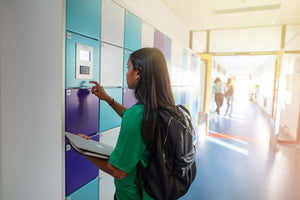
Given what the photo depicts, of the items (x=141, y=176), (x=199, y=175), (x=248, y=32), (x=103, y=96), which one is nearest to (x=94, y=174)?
(x=103, y=96)

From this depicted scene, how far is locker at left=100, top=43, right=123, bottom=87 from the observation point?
1732 mm

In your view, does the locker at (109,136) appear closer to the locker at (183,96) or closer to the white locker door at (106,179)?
the white locker door at (106,179)

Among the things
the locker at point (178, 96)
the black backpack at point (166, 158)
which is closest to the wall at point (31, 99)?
the black backpack at point (166, 158)

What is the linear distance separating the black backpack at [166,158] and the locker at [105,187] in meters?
0.97

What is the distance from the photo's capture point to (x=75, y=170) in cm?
151

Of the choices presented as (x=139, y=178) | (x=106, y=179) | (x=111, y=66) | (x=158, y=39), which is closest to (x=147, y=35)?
(x=158, y=39)

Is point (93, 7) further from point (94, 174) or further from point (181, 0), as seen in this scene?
point (181, 0)

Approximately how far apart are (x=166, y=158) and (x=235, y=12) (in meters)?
3.96

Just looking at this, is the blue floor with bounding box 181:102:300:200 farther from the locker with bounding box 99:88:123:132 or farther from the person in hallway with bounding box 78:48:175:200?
the person in hallway with bounding box 78:48:175:200

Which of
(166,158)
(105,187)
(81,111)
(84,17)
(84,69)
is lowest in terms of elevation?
(105,187)

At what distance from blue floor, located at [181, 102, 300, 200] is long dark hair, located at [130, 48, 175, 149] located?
205 centimetres

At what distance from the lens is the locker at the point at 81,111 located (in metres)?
1.39

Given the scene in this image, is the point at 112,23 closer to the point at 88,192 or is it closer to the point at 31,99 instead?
the point at 31,99

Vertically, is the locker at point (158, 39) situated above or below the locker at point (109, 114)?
above
